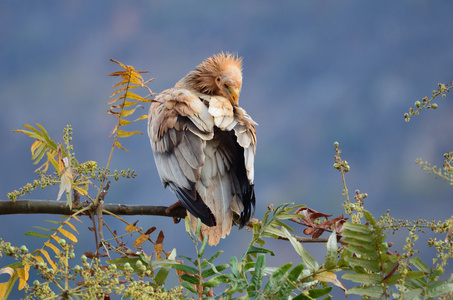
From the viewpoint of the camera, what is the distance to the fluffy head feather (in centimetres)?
255

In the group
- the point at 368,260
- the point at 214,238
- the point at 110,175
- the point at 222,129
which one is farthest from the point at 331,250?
the point at 222,129

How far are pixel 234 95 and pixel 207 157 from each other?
655 mm

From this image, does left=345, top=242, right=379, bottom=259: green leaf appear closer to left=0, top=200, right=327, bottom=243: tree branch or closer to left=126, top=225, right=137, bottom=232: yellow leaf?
left=126, top=225, right=137, bottom=232: yellow leaf

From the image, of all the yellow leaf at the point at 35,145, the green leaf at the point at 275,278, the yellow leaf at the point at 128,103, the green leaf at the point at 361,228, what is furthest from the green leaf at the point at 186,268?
the yellow leaf at the point at 128,103

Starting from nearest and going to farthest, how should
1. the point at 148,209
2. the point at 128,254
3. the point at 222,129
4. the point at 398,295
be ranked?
the point at 398,295 < the point at 128,254 < the point at 148,209 < the point at 222,129

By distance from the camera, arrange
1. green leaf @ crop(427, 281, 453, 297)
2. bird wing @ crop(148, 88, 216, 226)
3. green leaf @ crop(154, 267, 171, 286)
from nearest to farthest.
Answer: green leaf @ crop(427, 281, 453, 297) → green leaf @ crop(154, 267, 171, 286) → bird wing @ crop(148, 88, 216, 226)

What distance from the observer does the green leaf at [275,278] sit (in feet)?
2.07

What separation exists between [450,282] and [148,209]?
46.3 inches

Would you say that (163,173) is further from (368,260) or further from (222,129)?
(368,260)

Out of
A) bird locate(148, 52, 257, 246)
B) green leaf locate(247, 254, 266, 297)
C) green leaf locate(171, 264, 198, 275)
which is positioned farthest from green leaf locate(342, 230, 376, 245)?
bird locate(148, 52, 257, 246)

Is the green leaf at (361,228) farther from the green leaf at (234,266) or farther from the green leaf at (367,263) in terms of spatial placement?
the green leaf at (234,266)

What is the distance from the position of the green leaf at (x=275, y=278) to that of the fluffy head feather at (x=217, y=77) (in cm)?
186

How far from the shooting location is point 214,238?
1.69 m

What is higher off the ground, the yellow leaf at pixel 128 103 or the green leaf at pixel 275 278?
the yellow leaf at pixel 128 103
